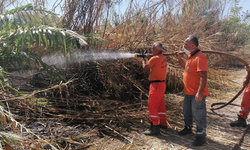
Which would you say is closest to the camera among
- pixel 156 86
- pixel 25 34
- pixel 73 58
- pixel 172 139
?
pixel 25 34

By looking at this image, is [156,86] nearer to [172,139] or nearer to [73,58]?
[172,139]

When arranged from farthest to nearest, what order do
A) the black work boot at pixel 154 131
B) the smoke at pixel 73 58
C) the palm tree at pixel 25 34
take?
the smoke at pixel 73 58 → the black work boot at pixel 154 131 → the palm tree at pixel 25 34

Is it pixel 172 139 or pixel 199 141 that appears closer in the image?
pixel 199 141

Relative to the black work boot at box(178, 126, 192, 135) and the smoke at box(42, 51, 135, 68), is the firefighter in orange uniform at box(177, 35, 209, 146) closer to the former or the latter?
the black work boot at box(178, 126, 192, 135)

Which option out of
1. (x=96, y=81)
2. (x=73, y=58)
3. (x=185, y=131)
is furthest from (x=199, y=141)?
(x=73, y=58)

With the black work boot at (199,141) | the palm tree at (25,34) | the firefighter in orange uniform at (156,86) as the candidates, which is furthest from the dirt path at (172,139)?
the palm tree at (25,34)

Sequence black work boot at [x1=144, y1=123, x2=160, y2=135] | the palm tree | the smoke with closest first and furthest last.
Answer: the palm tree, black work boot at [x1=144, y1=123, x2=160, y2=135], the smoke

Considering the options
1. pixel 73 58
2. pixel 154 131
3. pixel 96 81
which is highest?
pixel 73 58

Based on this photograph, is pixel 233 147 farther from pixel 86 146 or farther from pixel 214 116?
pixel 86 146

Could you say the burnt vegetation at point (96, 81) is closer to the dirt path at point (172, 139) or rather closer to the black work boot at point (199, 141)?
the dirt path at point (172, 139)

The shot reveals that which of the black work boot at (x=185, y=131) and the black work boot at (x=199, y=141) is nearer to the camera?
the black work boot at (x=199, y=141)

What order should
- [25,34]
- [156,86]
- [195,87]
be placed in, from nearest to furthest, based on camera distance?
[25,34] → [195,87] → [156,86]

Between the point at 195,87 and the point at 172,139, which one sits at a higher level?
the point at 195,87

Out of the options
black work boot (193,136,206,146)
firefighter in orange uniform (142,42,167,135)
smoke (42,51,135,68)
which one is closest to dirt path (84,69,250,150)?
black work boot (193,136,206,146)
